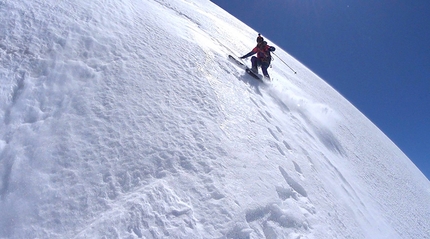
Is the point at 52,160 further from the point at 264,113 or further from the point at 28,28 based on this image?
the point at 264,113

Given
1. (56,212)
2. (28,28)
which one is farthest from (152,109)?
(28,28)

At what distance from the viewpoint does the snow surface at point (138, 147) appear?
2.26 m

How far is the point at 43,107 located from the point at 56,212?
1.21m

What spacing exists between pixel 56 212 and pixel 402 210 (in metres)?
7.67

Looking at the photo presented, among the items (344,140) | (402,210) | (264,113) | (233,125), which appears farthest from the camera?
(344,140)

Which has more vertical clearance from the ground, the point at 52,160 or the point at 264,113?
the point at 264,113

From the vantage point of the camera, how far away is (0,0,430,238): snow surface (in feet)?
7.43

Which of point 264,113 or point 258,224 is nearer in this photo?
point 258,224

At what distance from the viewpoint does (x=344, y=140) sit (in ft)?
28.2

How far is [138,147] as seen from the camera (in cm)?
293

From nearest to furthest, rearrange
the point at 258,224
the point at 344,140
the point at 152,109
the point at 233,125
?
the point at 258,224 → the point at 152,109 → the point at 233,125 → the point at 344,140

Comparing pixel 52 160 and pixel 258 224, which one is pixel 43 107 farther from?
pixel 258 224

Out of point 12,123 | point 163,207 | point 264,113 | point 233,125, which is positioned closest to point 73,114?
point 12,123

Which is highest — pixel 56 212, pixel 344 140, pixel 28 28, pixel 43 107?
pixel 344 140
